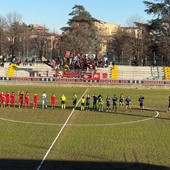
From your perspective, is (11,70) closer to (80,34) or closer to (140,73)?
(140,73)

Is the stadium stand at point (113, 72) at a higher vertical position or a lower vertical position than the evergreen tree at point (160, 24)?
lower

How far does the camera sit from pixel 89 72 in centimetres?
6450

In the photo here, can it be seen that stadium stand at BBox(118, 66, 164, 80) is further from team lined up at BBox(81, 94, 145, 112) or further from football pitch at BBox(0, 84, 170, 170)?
football pitch at BBox(0, 84, 170, 170)

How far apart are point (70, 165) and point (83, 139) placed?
528cm

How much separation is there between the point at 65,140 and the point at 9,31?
84715mm

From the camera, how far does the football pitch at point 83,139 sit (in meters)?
19.4

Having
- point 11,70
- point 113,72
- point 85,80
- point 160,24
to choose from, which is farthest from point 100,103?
point 160,24

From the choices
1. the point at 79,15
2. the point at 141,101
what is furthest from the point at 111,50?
the point at 141,101

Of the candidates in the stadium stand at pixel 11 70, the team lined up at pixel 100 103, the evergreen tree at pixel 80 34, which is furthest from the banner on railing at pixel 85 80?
the evergreen tree at pixel 80 34

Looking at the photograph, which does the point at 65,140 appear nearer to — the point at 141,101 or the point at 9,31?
the point at 141,101

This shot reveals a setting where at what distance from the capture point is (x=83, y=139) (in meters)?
24.2

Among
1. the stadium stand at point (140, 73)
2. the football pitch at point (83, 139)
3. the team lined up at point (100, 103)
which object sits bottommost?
the football pitch at point (83, 139)

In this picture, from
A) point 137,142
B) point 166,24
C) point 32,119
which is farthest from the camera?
point 166,24

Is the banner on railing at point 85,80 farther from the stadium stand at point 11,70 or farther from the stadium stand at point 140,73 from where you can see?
the stadium stand at point 140,73
